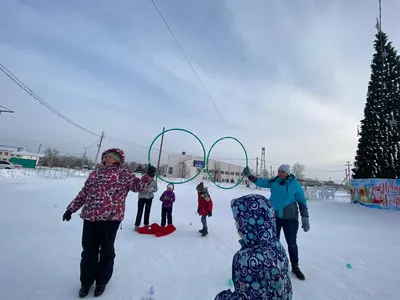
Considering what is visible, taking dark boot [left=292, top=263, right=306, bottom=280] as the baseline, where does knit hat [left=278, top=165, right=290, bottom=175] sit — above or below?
above

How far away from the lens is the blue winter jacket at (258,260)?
1502 mm

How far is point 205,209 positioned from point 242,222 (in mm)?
4472

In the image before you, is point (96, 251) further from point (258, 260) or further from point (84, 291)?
point (258, 260)

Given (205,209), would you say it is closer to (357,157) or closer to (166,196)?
(166,196)

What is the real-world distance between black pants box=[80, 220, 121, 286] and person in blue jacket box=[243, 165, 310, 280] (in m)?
2.75

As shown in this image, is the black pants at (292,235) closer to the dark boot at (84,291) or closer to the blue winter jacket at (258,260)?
the blue winter jacket at (258,260)

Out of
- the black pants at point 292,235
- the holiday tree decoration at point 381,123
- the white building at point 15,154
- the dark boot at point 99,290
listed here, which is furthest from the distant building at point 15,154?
the black pants at point 292,235

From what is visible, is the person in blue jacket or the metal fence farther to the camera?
the metal fence

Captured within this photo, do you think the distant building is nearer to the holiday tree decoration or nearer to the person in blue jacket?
the holiday tree decoration

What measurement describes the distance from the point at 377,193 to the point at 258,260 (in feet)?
53.8

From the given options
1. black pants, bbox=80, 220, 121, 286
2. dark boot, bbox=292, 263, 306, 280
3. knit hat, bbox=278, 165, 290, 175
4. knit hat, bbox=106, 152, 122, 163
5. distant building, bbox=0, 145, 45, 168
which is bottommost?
dark boot, bbox=292, 263, 306, 280

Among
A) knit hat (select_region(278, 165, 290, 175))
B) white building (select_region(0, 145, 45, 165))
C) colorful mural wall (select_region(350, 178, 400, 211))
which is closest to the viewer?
knit hat (select_region(278, 165, 290, 175))

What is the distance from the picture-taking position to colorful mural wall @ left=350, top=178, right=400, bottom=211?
1256cm

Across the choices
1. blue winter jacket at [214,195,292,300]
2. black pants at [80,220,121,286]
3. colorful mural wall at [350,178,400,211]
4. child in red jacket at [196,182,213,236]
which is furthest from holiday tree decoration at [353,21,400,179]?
black pants at [80,220,121,286]
